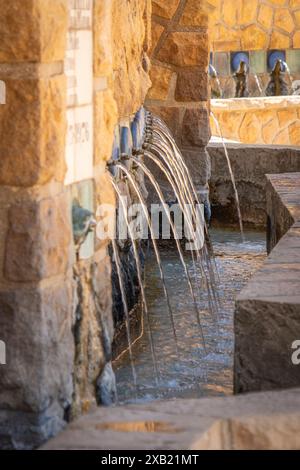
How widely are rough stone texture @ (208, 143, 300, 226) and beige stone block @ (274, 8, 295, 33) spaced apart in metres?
7.51

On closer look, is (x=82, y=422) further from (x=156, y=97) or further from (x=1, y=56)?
(x=156, y=97)

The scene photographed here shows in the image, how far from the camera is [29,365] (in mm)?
3000

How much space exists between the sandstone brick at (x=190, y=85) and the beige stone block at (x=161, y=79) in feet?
0.19

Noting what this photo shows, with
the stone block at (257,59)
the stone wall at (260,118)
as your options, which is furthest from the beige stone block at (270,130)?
the stone block at (257,59)

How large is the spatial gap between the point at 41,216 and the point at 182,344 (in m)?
1.72

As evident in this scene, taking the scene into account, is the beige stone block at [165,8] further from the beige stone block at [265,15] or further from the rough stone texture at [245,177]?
the beige stone block at [265,15]

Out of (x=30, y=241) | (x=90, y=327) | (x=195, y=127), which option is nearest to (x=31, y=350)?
(x=30, y=241)

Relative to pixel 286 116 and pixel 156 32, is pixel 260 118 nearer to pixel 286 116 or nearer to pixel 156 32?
pixel 286 116

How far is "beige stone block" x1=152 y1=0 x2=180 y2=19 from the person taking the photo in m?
6.90

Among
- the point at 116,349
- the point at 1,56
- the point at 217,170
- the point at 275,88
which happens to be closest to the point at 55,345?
the point at 1,56

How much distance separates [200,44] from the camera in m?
6.96

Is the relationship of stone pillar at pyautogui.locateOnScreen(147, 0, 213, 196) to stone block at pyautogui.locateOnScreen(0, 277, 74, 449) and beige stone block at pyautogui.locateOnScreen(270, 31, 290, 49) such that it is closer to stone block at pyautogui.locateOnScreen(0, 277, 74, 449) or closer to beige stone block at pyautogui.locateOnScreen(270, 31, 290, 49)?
stone block at pyautogui.locateOnScreen(0, 277, 74, 449)

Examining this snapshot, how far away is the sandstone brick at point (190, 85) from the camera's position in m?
6.98

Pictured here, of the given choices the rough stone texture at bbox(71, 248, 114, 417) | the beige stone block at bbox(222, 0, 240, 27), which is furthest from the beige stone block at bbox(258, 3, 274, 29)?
the rough stone texture at bbox(71, 248, 114, 417)
